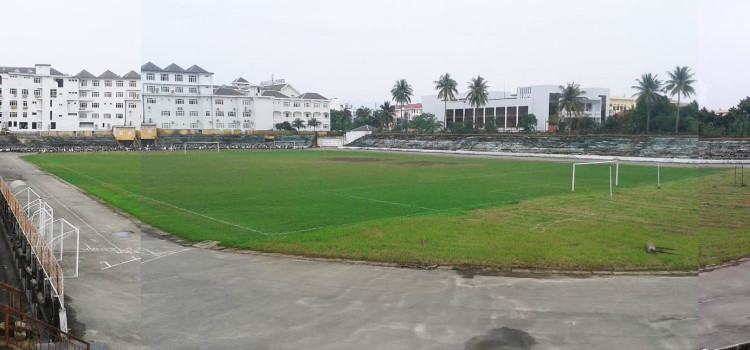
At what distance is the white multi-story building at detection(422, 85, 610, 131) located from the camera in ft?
238

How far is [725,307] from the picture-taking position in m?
8.28

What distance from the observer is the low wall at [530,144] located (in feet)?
148

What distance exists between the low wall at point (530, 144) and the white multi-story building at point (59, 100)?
102 ft

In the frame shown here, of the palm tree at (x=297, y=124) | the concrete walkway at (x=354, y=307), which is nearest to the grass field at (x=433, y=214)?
the concrete walkway at (x=354, y=307)

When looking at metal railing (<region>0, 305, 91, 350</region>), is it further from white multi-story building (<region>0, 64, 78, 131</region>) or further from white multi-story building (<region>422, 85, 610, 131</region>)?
white multi-story building (<region>0, 64, 78, 131</region>)

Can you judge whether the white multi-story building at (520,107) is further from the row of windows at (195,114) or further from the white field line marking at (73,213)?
the white field line marking at (73,213)

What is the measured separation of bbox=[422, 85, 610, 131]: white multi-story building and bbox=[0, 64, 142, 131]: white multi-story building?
41737 mm

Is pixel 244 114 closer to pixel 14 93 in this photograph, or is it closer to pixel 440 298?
pixel 14 93

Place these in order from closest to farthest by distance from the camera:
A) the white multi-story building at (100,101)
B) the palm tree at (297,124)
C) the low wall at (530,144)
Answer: the low wall at (530,144)
the white multi-story building at (100,101)
the palm tree at (297,124)

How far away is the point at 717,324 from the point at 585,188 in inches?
652

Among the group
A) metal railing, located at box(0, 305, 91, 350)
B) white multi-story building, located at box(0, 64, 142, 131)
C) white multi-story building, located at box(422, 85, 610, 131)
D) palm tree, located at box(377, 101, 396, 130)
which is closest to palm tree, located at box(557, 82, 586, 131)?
white multi-story building, located at box(422, 85, 610, 131)

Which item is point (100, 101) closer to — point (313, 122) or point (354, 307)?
point (313, 122)

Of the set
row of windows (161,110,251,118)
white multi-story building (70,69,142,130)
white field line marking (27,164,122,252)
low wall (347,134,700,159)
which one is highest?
white multi-story building (70,69,142,130)

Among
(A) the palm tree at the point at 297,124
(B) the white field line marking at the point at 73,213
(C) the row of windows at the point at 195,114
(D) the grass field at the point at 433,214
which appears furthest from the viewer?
(A) the palm tree at the point at 297,124
